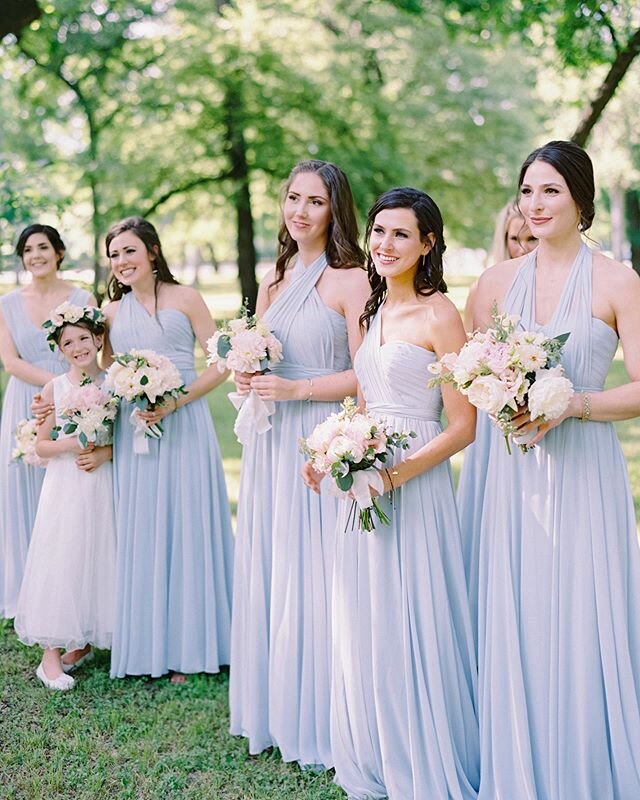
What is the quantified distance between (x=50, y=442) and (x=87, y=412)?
0.45 metres

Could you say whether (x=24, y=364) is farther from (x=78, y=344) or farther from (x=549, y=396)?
(x=549, y=396)

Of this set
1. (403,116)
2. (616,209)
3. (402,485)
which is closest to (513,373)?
(402,485)

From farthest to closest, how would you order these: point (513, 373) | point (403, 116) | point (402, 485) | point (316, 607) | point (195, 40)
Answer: point (403, 116), point (195, 40), point (316, 607), point (402, 485), point (513, 373)

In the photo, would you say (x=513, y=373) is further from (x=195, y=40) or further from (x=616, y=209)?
(x=616, y=209)

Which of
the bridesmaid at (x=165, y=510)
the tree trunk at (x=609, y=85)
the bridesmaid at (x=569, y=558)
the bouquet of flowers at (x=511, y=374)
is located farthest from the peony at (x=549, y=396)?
the tree trunk at (x=609, y=85)

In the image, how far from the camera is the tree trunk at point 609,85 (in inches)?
475

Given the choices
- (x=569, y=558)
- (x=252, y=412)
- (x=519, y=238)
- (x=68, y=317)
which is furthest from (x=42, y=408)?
(x=569, y=558)

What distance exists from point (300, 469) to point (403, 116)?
20681 mm

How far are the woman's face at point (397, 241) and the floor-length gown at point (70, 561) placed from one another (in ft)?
8.43

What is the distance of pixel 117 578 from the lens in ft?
20.0

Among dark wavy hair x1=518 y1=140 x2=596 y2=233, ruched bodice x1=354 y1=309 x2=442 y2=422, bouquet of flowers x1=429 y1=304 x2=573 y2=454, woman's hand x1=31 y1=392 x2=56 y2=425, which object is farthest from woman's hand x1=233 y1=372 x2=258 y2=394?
woman's hand x1=31 y1=392 x2=56 y2=425

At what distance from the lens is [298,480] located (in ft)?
16.5

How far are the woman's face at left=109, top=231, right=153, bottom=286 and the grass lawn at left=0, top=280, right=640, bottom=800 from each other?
2.53 metres

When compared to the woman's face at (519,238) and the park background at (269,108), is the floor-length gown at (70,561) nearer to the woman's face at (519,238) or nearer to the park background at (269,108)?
the park background at (269,108)
